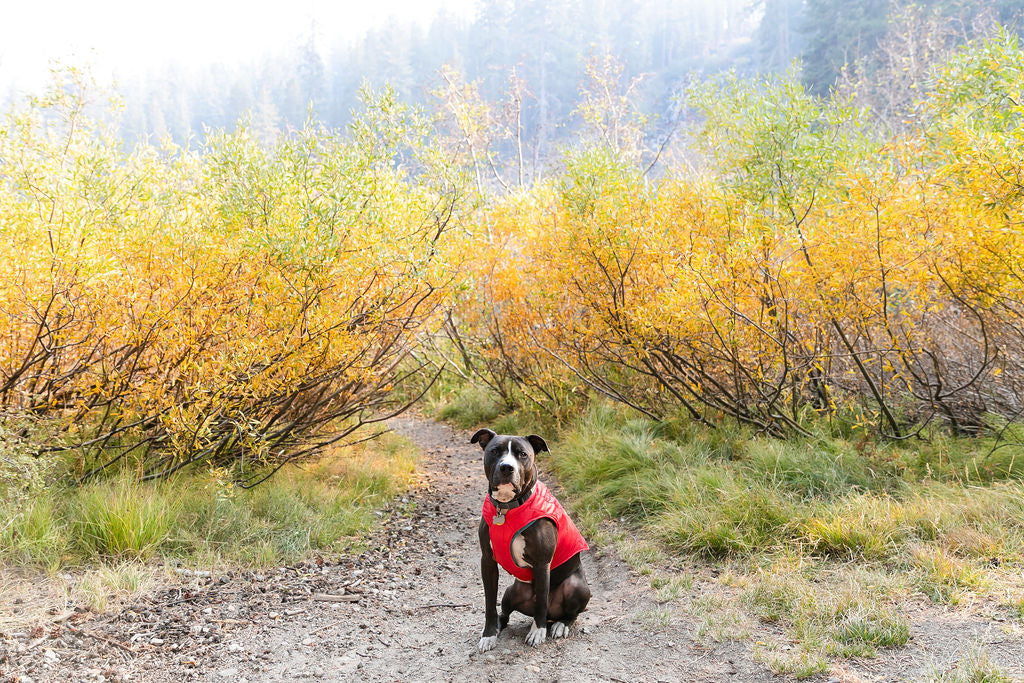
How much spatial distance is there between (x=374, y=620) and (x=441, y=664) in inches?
28.4

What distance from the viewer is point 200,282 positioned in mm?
4543

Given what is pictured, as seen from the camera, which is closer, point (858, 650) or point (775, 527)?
point (858, 650)

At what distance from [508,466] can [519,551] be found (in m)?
0.39

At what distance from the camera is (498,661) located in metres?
2.90

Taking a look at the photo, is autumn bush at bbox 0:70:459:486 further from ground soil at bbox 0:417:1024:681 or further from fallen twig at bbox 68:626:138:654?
fallen twig at bbox 68:626:138:654

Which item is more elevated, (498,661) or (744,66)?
(744,66)

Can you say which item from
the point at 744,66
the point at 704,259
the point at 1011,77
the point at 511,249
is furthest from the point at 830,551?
the point at 744,66

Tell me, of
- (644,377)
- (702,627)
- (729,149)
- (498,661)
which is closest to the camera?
(498,661)

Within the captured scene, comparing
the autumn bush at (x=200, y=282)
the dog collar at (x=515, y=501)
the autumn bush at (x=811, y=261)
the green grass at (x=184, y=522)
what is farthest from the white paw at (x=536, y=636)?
the autumn bush at (x=811, y=261)

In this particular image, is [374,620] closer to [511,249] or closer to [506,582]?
[506,582]

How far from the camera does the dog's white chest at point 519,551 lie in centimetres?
280

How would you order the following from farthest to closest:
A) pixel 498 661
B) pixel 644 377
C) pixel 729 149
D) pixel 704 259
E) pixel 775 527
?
pixel 644 377
pixel 729 149
pixel 704 259
pixel 775 527
pixel 498 661

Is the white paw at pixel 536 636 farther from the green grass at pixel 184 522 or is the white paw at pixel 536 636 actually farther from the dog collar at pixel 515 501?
the green grass at pixel 184 522

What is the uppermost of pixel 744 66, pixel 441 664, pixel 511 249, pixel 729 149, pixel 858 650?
pixel 744 66
